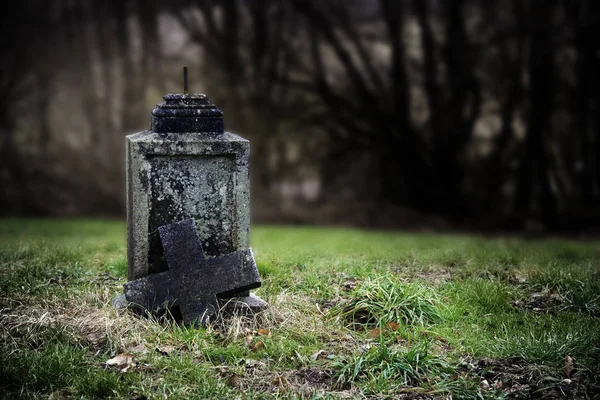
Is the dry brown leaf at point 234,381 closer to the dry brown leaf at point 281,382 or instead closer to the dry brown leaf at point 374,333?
the dry brown leaf at point 281,382

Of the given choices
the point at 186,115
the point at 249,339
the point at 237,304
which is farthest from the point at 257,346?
the point at 186,115

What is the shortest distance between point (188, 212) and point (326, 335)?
1388 millimetres

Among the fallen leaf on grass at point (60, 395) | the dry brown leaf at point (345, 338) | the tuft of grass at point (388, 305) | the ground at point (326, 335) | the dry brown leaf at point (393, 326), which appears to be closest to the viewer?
the fallen leaf on grass at point (60, 395)

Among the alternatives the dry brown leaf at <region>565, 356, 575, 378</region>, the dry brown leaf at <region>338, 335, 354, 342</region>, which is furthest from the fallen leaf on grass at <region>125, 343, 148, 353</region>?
the dry brown leaf at <region>565, 356, 575, 378</region>

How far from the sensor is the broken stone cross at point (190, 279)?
15.7 ft

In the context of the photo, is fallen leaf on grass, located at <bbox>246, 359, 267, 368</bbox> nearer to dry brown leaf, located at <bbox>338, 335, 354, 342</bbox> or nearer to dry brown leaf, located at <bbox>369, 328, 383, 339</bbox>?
dry brown leaf, located at <bbox>338, 335, 354, 342</bbox>

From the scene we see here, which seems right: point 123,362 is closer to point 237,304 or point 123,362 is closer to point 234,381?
point 234,381

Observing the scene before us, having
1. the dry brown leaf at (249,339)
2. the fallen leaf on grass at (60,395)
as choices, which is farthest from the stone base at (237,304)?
the fallen leaf on grass at (60,395)

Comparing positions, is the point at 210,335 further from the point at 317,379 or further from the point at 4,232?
the point at 4,232

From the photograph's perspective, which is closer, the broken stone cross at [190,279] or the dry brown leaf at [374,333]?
the dry brown leaf at [374,333]

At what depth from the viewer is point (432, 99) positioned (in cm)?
1150

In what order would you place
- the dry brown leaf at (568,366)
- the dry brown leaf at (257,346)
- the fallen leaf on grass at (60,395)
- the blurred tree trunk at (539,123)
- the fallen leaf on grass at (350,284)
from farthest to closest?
the blurred tree trunk at (539,123)
the fallen leaf on grass at (350,284)
the dry brown leaf at (257,346)
the dry brown leaf at (568,366)
the fallen leaf on grass at (60,395)

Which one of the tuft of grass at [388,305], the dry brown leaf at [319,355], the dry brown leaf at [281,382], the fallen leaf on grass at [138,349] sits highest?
the tuft of grass at [388,305]

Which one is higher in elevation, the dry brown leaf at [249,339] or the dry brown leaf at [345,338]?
the dry brown leaf at [249,339]
